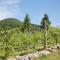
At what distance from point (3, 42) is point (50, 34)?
816 centimetres

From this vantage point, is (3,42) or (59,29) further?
(59,29)

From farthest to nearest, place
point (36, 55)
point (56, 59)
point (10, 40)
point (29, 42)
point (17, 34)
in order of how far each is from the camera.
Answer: point (29, 42) < point (17, 34) < point (10, 40) < point (36, 55) < point (56, 59)

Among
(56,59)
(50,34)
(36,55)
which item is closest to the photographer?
(56,59)

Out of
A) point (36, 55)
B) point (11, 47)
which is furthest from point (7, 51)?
point (36, 55)

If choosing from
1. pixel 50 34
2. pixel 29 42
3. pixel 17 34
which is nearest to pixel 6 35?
pixel 17 34

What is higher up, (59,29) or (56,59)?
(59,29)

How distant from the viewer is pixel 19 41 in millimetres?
20016

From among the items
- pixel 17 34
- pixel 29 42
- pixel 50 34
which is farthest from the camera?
pixel 50 34

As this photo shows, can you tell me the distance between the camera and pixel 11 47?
17.4 metres

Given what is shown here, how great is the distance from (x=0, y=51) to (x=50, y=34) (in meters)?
8.32

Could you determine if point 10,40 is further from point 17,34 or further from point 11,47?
point 17,34

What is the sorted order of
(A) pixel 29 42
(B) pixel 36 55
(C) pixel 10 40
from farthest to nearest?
1. (A) pixel 29 42
2. (C) pixel 10 40
3. (B) pixel 36 55

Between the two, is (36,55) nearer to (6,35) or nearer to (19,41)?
(6,35)

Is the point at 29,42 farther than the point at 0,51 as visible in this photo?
Yes
